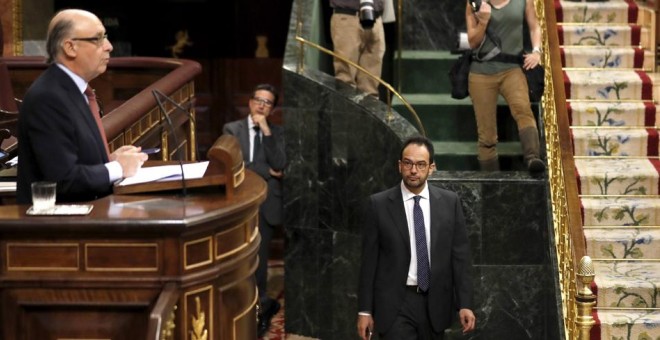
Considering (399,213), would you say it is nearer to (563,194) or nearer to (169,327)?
(563,194)

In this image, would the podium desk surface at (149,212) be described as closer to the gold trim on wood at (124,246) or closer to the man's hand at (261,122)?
the gold trim on wood at (124,246)

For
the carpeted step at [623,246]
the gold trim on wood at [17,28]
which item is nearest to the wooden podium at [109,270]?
the carpeted step at [623,246]

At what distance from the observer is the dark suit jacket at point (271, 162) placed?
33.2ft

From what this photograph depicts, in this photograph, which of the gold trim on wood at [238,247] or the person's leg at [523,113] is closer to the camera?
the gold trim on wood at [238,247]

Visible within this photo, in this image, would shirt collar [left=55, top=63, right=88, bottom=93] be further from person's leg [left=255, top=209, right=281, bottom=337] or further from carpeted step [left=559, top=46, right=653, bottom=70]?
carpeted step [left=559, top=46, right=653, bottom=70]

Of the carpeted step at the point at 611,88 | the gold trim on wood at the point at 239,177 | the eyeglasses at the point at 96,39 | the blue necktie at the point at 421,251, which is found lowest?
the blue necktie at the point at 421,251

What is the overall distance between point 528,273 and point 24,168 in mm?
4800

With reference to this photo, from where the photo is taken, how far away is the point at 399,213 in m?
7.41

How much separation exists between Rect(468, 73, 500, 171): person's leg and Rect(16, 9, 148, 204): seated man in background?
14.8ft

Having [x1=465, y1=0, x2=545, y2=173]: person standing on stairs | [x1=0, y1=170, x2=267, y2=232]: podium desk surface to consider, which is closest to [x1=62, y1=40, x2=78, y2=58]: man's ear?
[x1=0, y1=170, x2=267, y2=232]: podium desk surface

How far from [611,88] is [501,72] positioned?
0.97 meters

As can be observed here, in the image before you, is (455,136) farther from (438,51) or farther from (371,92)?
(438,51)

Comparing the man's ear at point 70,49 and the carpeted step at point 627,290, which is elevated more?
the man's ear at point 70,49

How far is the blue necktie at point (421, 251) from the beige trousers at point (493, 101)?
7.34 ft
